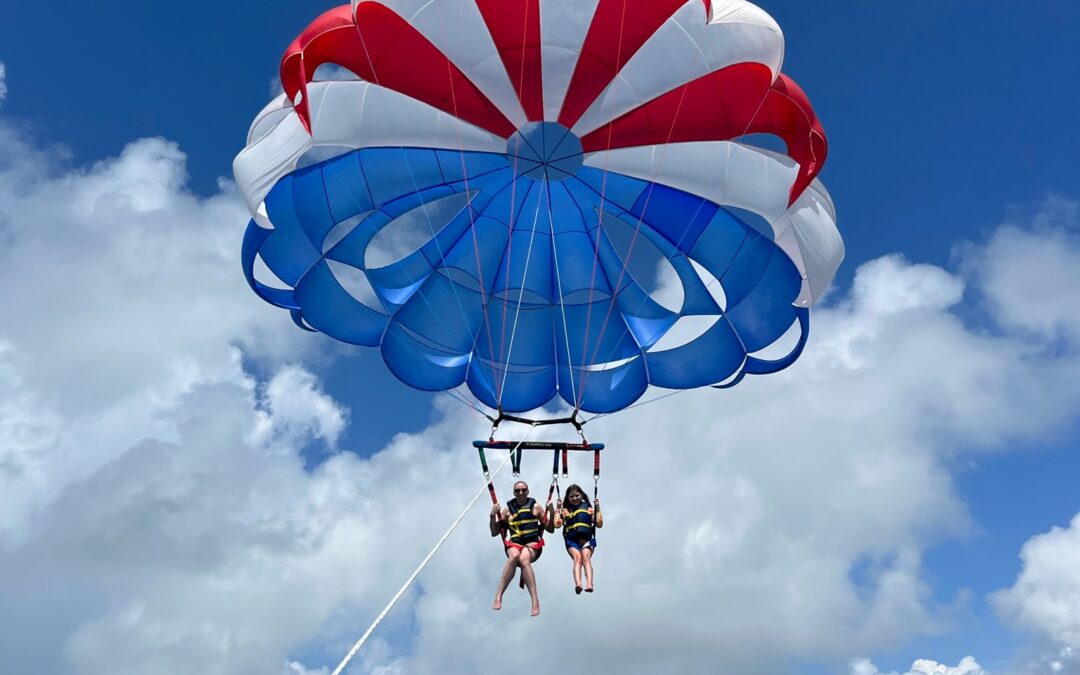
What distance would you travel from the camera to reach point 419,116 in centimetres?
1050

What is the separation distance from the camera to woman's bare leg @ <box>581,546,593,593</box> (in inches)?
381

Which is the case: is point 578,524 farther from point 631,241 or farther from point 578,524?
point 631,241

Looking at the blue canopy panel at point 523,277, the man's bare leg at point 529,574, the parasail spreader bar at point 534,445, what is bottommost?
the man's bare leg at point 529,574

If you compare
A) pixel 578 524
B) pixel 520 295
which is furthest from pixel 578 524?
pixel 520 295

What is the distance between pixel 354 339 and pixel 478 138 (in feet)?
9.16

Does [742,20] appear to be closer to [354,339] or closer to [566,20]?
[566,20]

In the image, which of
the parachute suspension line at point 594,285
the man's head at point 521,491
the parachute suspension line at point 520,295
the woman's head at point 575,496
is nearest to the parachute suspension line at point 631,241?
the parachute suspension line at point 594,285

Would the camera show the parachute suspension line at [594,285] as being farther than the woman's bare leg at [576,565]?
Yes

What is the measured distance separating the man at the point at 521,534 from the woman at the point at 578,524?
0.28m

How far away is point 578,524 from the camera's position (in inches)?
397

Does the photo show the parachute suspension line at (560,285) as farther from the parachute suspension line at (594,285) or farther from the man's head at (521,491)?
the man's head at (521,491)

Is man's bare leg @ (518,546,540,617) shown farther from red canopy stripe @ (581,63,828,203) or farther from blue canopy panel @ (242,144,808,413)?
red canopy stripe @ (581,63,828,203)

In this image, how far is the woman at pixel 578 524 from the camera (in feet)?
32.9

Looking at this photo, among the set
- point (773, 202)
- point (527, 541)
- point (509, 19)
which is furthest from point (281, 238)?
point (773, 202)
